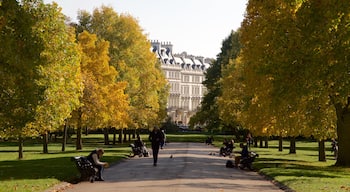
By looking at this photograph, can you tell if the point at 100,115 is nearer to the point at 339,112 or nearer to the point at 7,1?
the point at 339,112

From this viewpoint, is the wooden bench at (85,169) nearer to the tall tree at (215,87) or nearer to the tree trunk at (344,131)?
the tree trunk at (344,131)

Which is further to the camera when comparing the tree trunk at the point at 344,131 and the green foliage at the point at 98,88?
the green foliage at the point at 98,88

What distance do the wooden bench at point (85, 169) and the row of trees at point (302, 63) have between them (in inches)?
421

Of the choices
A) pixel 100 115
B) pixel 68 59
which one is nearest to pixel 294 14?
pixel 68 59

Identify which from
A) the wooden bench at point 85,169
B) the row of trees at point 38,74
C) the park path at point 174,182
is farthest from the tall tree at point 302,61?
the wooden bench at point 85,169

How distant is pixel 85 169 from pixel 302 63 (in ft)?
37.9

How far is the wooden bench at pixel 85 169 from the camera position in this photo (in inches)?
866

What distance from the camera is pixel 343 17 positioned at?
86.5 feet

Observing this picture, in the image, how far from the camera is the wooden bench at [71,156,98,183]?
2198 cm

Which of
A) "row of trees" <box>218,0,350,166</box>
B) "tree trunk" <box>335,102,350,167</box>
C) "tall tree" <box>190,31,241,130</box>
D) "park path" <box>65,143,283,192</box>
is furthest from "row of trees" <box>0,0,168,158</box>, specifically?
"tall tree" <box>190,31,241,130</box>

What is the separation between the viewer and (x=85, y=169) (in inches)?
871

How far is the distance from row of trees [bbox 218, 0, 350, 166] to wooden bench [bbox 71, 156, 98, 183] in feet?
35.1

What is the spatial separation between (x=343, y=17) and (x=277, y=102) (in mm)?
5386

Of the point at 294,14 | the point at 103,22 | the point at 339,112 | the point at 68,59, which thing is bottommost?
the point at 339,112
